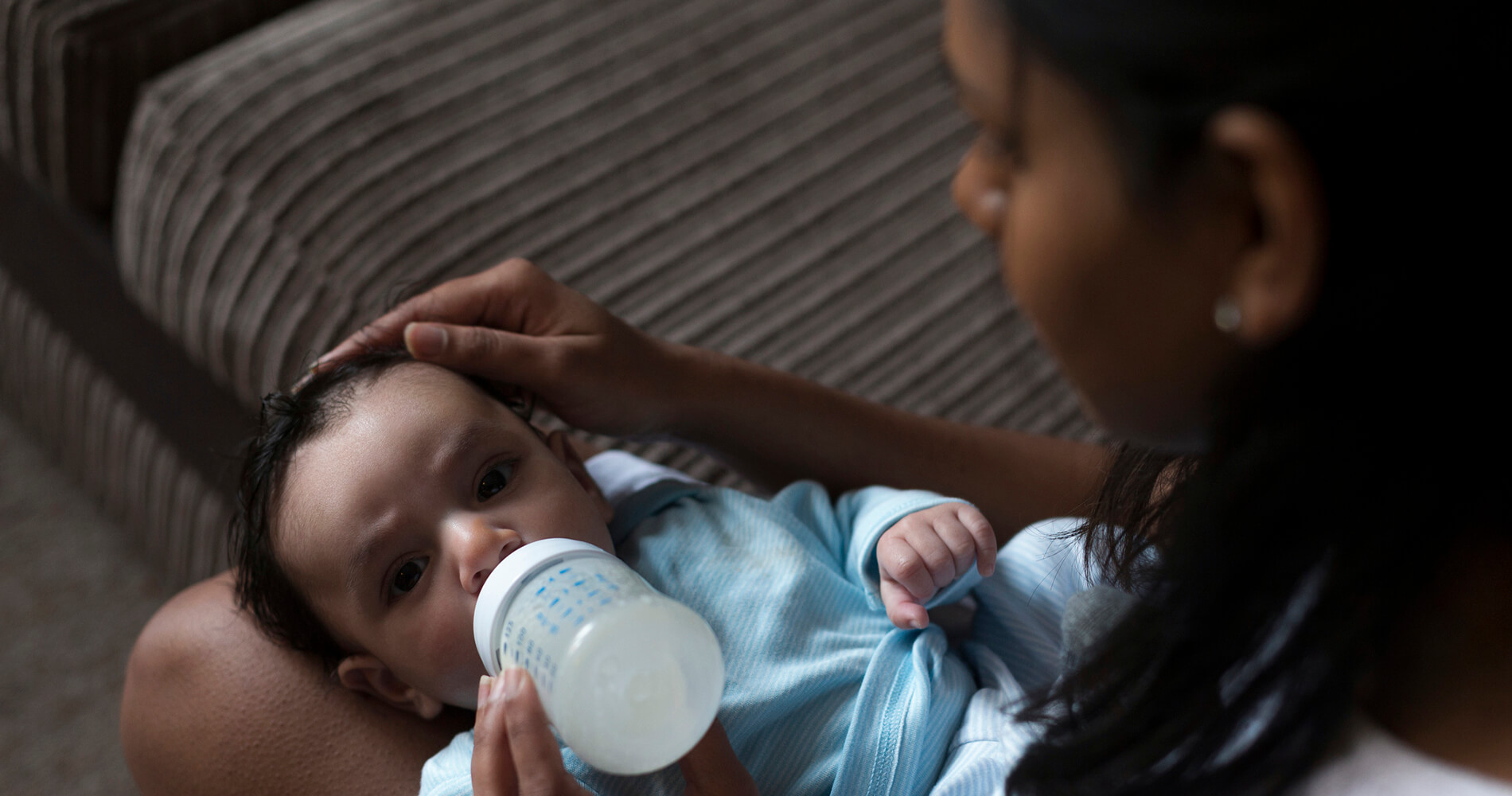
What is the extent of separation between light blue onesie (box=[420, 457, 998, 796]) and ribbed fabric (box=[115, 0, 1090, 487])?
0.21 metres

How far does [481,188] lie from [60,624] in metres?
1.07

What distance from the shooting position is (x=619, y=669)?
24.7 inches

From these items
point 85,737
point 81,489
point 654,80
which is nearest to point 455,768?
point 654,80

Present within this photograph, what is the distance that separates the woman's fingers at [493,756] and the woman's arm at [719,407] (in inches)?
13.5

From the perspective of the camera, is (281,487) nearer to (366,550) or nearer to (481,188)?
(366,550)

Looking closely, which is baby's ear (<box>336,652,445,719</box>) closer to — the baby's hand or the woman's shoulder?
the baby's hand

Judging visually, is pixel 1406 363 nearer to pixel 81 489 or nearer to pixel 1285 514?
pixel 1285 514

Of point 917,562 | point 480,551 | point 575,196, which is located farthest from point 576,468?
point 575,196

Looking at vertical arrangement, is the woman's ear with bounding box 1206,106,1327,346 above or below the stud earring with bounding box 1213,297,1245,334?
above

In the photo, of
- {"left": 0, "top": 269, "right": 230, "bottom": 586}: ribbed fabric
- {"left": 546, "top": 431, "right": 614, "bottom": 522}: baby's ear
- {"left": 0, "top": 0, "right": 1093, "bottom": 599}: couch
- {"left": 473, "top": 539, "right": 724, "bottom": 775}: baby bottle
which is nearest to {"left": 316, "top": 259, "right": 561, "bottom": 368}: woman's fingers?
{"left": 546, "top": 431, "right": 614, "bottom": 522}: baby's ear

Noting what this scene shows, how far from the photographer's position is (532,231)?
4.29 ft

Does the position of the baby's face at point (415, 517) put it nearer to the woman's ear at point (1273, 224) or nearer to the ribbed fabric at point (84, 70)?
the woman's ear at point (1273, 224)

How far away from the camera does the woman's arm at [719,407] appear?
97 centimetres

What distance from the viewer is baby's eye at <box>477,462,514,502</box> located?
89cm
